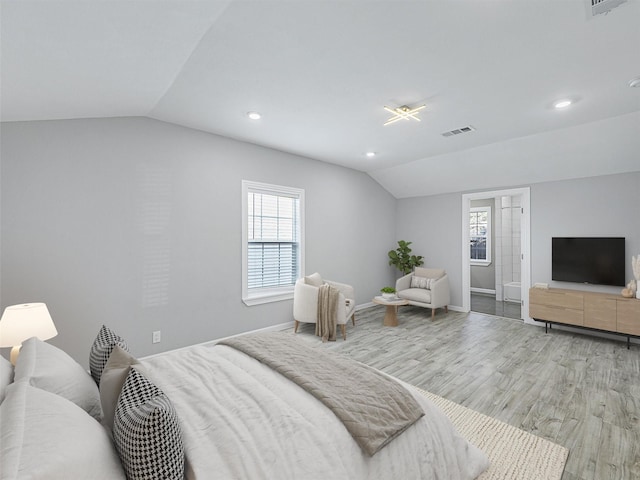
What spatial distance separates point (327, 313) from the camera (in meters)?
4.07

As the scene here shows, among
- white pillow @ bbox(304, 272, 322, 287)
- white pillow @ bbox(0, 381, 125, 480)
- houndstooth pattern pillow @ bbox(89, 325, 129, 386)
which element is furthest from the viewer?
white pillow @ bbox(304, 272, 322, 287)

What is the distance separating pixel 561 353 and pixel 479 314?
1848 millimetres

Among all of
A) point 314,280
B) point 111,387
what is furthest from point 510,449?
point 314,280

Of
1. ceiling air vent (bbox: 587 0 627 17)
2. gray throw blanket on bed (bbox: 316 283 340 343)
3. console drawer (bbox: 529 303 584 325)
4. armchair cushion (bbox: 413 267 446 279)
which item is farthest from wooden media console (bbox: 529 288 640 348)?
ceiling air vent (bbox: 587 0 627 17)

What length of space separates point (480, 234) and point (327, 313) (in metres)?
5.16

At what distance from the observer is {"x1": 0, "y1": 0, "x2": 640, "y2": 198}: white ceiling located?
169 cm

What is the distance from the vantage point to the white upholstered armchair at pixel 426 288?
204 inches

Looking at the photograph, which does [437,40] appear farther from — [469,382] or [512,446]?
[469,382]

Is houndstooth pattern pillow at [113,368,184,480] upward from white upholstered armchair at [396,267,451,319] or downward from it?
upward

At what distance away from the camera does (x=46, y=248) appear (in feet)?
8.72

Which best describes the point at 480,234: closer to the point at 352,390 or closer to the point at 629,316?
the point at 629,316

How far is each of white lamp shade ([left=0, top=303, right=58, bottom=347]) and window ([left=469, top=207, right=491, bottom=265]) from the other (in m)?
7.44

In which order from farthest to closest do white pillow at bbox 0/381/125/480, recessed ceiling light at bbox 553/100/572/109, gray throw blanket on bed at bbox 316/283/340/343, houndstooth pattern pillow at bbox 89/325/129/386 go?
gray throw blanket on bed at bbox 316/283/340/343 → recessed ceiling light at bbox 553/100/572/109 → houndstooth pattern pillow at bbox 89/325/129/386 → white pillow at bbox 0/381/125/480

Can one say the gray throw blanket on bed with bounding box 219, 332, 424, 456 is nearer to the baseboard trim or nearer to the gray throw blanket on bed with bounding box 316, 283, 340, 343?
the gray throw blanket on bed with bounding box 316, 283, 340, 343
